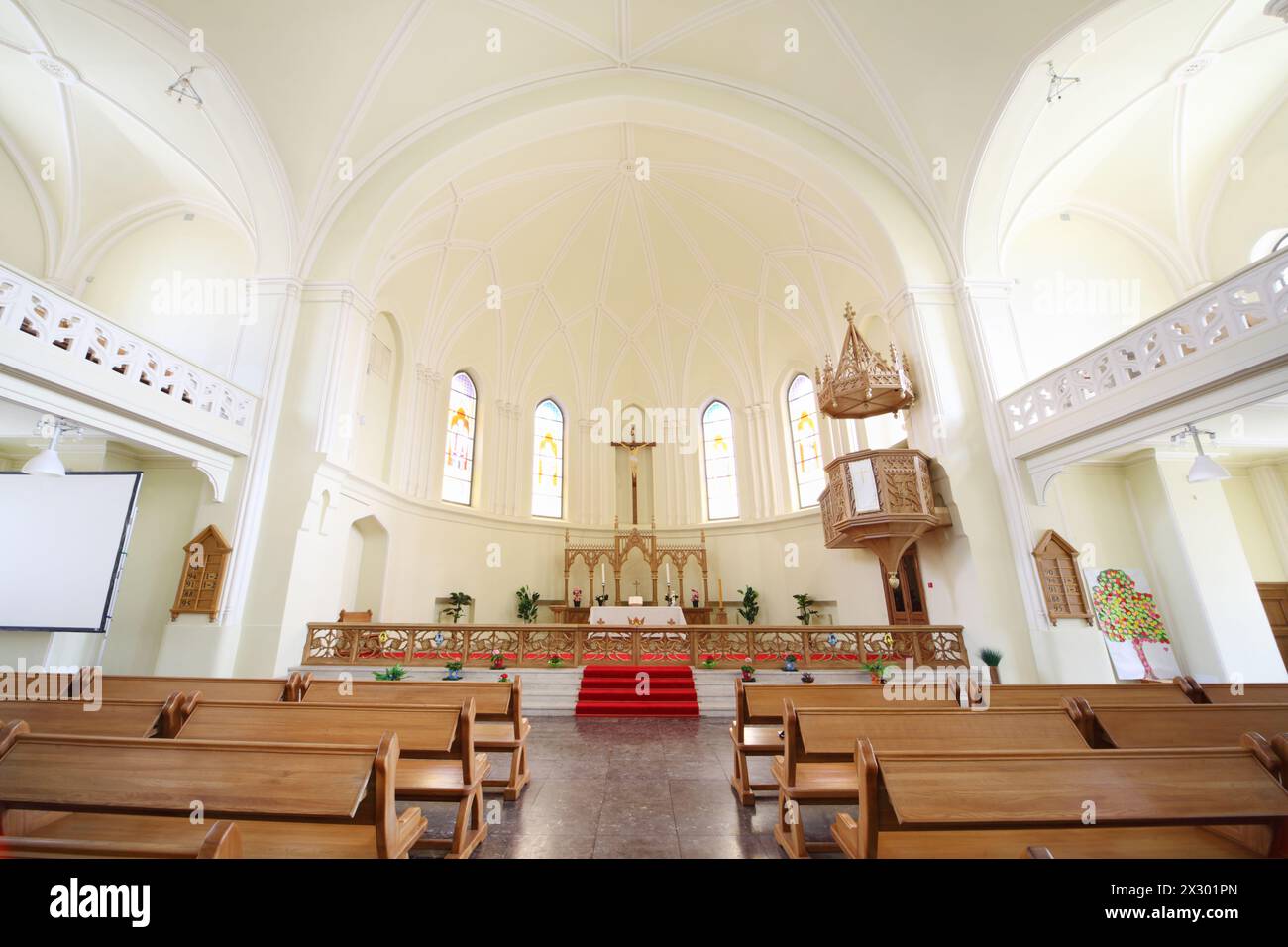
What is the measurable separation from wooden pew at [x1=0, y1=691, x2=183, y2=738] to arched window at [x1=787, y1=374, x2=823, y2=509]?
13.3 meters

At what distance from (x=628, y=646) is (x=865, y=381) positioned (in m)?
6.58

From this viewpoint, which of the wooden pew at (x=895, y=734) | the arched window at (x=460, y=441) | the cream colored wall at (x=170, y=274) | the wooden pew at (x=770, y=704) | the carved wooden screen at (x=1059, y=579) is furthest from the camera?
the arched window at (x=460, y=441)

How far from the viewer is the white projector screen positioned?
24.8 feet

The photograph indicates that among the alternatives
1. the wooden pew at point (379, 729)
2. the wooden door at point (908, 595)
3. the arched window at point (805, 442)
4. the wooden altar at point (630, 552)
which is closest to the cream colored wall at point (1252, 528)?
the wooden door at point (908, 595)

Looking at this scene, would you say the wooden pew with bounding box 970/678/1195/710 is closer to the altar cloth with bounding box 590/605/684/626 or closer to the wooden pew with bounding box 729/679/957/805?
the wooden pew with bounding box 729/679/957/805

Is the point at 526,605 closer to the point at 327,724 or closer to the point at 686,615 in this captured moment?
the point at 686,615

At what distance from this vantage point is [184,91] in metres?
8.45

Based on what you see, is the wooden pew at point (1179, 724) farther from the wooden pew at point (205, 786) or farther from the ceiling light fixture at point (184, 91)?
the ceiling light fixture at point (184, 91)

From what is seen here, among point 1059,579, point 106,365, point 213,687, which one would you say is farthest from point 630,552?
point 106,365

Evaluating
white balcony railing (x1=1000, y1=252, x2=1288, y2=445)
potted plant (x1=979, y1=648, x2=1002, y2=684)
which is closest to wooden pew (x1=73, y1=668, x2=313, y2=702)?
potted plant (x1=979, y1=648, x2=1002, y2=684)

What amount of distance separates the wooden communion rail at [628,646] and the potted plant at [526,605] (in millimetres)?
3815

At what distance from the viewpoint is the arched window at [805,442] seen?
14.4 meters
